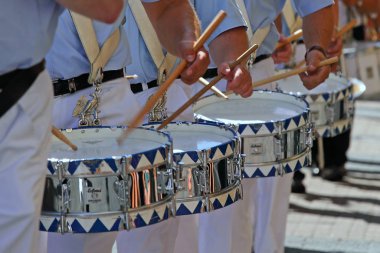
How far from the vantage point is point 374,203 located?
280 inches

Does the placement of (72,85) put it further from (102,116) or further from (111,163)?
(111,163)

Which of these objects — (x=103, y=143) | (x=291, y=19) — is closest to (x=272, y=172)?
(x=103, y=143)

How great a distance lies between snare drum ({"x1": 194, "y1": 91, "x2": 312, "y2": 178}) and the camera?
4.18 meters

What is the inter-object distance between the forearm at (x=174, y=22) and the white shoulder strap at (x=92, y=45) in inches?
7.0

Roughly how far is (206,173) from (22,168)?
104 cm

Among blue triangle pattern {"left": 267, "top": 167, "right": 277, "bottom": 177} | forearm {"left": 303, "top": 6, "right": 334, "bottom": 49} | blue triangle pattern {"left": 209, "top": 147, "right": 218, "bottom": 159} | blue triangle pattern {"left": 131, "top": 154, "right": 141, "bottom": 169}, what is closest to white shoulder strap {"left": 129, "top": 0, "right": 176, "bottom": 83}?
blue triangle pattern {"left": 267, "top": 167, "right": 277, "bottom": 177}

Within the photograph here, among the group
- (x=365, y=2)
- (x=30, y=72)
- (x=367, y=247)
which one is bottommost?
(x=367, y=247)

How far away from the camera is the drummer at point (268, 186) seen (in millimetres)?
4762

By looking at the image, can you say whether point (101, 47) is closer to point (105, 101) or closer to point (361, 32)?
point (105, 101)

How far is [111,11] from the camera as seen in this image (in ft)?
8.86

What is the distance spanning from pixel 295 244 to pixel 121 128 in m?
2.75

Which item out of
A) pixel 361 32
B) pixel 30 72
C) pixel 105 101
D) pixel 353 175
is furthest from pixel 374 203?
pixel 30 72

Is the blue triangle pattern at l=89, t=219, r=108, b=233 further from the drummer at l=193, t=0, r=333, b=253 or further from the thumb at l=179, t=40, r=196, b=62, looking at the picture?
the drummer at l=193, t=0, r=333, b=253

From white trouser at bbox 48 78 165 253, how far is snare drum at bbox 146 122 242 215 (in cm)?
36
